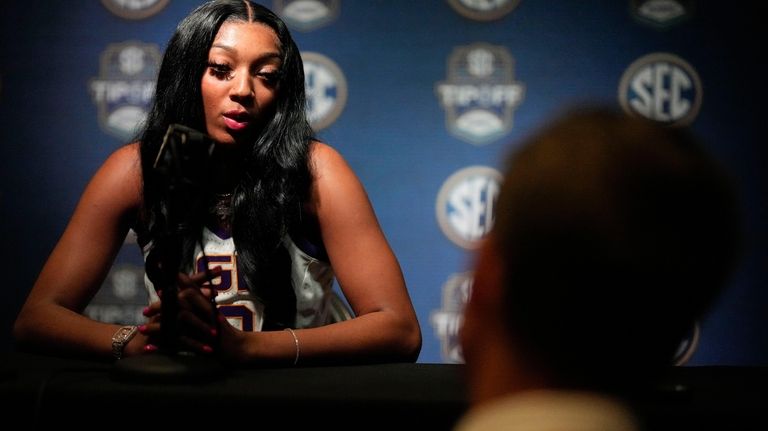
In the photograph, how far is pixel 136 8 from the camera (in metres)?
2.87

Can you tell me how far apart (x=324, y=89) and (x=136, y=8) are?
689 millimetres

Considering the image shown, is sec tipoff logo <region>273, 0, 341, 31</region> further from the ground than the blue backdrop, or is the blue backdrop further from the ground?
sec tipoff logo <region>273, 0, 341, 31</region>

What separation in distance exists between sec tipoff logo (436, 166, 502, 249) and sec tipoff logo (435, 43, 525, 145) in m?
0.11

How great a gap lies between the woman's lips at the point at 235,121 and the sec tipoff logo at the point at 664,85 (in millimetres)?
1338

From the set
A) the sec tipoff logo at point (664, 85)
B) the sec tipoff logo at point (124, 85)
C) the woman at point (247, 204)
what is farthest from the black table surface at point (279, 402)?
the sec tipoff logo at point (124, 85)

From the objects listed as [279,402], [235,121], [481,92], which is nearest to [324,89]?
[481,92]

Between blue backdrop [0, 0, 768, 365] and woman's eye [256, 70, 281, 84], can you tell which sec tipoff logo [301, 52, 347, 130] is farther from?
woman's eye [256, 70, 281, 84]

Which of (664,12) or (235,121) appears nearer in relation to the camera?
(235,121)

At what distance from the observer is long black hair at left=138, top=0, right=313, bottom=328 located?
1.87 m

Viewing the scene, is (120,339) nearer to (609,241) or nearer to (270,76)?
(270,76)

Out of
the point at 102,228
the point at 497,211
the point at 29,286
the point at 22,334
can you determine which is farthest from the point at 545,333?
the point at 29,286

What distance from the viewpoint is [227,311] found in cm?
188

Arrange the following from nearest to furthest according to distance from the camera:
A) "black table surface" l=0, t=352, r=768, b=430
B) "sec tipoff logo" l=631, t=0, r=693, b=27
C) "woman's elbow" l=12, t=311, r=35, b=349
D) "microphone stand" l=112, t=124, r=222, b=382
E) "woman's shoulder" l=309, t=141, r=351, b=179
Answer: "black table surface" l=0, t=352, r=768, b=430, "microphone stand" l=112, t=124, r=222, b=382, "woman's elbow" l=12, t=311, r=35, b=349, "woman's shoulder" l=309, t=141, r=351, b=179, "sec tipoff logo" l=631, t=0, r=693, b=27

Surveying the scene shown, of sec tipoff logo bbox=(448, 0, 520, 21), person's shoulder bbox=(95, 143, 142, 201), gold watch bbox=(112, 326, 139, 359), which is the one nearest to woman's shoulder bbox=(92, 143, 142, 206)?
person's shoulder bbox=(95, 143, 142, 201)
